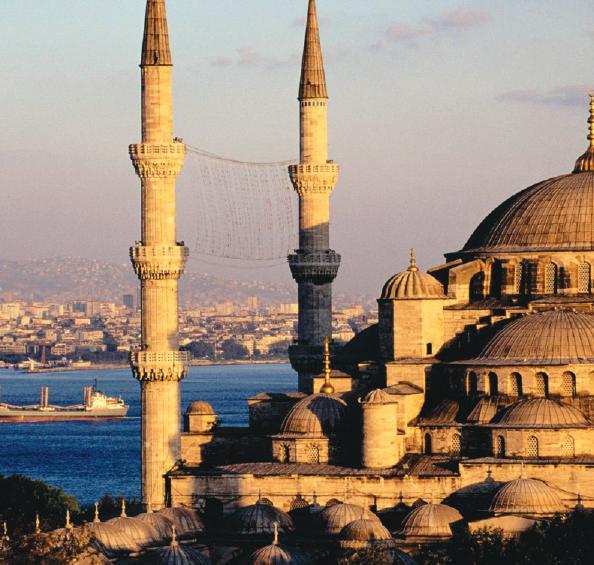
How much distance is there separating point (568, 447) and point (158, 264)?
1376 centimetres

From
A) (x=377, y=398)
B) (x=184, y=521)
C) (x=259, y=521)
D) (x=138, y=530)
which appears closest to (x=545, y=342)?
(x=377, y=398)

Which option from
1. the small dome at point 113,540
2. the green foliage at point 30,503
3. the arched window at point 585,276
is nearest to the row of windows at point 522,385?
the arched window at point 585,276

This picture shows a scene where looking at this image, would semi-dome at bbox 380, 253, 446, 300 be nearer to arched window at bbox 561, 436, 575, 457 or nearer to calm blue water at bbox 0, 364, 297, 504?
arched window at bbox 561, 436, 575, 457

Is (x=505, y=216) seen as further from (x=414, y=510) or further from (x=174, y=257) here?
(x=414, y=510)

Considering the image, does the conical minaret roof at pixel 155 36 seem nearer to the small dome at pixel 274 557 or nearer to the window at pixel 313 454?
the window at pixel 313 454

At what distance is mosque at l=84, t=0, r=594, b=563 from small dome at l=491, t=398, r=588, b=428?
5 cm

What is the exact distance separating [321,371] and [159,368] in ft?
20.3

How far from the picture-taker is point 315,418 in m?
54.6

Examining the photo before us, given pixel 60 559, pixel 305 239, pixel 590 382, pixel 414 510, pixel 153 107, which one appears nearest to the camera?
pixel 60 559

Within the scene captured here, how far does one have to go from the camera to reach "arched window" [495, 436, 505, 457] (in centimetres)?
5244

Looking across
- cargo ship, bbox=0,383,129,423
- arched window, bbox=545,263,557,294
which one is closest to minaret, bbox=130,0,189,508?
arched window, bbox=545,263,557,294

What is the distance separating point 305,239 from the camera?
65.1 meters

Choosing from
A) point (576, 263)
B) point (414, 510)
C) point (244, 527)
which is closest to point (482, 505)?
point (414, 510)

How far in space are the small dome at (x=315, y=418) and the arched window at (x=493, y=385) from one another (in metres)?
3.73
